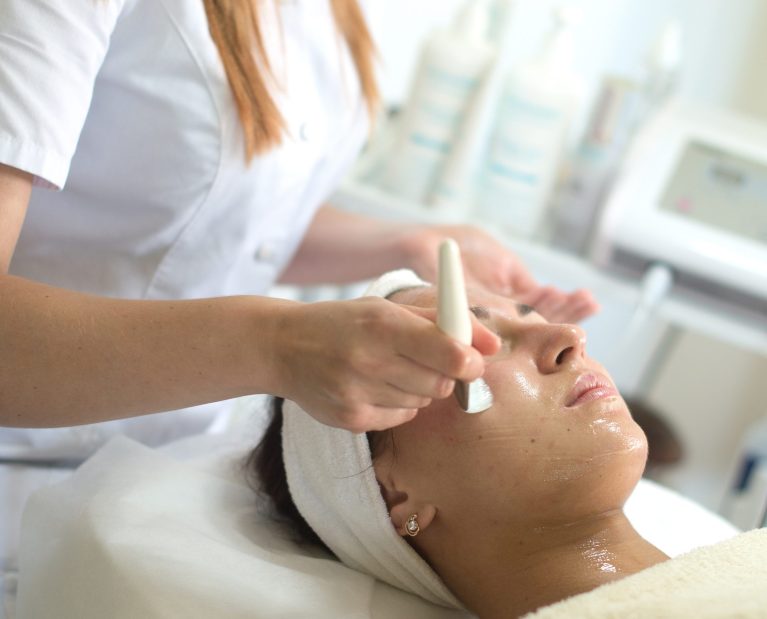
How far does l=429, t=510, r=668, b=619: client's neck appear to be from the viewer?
97 cm

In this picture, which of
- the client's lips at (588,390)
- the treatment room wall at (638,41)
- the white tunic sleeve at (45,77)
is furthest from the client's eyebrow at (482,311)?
the treatment room wall at (638,41)

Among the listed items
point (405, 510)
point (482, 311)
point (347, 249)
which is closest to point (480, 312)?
point (482, 311)

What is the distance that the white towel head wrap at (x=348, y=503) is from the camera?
102 cm

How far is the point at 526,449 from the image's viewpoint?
0.97 meters

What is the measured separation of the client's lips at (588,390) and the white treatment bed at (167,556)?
0.28m

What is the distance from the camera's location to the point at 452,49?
1.78m

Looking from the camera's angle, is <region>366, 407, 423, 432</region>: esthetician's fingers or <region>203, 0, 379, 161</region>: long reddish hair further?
<region>203, 0, 379, 161</region>: long reddish hair

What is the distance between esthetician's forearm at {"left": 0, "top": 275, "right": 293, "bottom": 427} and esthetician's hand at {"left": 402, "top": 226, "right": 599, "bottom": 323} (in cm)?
51

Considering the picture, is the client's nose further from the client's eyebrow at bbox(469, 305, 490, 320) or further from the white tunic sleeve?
the white tunic sleeve

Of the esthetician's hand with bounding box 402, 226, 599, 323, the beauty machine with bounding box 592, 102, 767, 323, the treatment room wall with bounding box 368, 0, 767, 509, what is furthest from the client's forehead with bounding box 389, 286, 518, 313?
the treatment room wall with bounding box 368, 0, 767, 509

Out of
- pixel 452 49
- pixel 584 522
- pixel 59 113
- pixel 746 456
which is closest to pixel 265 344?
pixel 59 113

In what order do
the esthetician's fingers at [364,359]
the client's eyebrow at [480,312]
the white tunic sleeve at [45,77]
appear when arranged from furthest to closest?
the client's eyebrow at [480,312] → the white tunic sleeve at [45,77] → the esthetician's fingers at [364,359]

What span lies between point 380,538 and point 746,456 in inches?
45.0

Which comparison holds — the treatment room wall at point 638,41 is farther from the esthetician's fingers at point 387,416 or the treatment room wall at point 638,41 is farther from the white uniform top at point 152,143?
the esthetician's fingers at point 387,416
